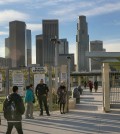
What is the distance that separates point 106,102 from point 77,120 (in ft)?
12.9

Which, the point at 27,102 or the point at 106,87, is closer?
the point at 27,102

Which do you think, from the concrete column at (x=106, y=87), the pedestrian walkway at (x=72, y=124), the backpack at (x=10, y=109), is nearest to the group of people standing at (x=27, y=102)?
the backpack at (x=10, y=109)

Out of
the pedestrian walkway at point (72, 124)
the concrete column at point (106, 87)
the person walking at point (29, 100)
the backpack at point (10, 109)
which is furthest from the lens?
the concrete column at point (106, 87)

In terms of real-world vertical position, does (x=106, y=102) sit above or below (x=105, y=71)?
below

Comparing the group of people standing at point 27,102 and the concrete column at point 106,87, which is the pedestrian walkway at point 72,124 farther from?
the concrete column at point 106,87

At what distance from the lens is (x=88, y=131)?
13930 mm

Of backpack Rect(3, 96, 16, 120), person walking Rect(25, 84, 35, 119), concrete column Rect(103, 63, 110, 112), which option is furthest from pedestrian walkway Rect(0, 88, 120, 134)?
backpack Rect(3, 96, 16, 120)

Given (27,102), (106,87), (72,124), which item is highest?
(106,87)

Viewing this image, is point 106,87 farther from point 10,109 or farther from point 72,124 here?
point 10,109

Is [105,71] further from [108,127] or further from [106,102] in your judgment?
[108,127]

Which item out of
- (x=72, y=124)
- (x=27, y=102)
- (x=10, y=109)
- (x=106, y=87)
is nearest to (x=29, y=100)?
(x=27, y=102)

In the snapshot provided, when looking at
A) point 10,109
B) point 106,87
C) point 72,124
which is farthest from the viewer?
point 106,87

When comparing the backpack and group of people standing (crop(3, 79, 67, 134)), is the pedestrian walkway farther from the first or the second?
the backpack

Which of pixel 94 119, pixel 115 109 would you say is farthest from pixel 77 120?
pixel 115 109
